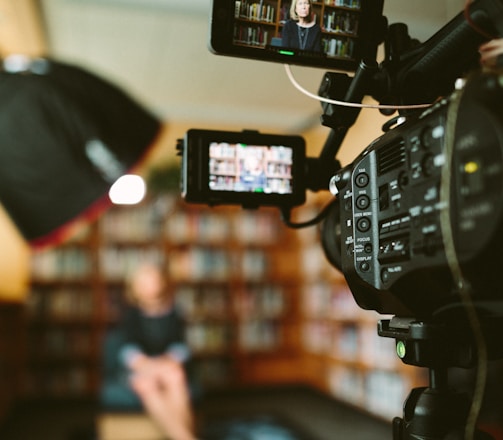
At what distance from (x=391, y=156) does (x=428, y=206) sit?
0.09m

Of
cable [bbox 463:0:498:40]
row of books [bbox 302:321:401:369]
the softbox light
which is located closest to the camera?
cable [bbox 463:0:498:40]

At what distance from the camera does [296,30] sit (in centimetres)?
65

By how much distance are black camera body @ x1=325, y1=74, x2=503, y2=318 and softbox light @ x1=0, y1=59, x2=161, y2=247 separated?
0.51m

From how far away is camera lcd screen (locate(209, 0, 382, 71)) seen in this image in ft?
2.05

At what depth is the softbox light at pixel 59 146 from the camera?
3.04ft

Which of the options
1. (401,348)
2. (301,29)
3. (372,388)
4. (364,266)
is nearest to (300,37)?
(301,29)

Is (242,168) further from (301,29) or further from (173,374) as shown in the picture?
(173,374)

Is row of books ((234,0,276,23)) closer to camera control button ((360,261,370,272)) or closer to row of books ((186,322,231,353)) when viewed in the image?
camera control button ((360,261,370,272))

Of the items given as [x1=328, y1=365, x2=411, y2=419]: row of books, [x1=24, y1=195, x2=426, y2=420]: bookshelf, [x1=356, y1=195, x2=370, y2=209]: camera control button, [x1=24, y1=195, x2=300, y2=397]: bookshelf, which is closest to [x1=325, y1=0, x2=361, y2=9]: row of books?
[x1=356, y1=195, x2=370, y2=209]: camera control button

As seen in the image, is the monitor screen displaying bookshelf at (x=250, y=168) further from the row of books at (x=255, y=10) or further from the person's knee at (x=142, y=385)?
the person's knee at (x=142, y=385)

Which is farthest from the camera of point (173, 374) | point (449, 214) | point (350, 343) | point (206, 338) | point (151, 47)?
point (206, 338)

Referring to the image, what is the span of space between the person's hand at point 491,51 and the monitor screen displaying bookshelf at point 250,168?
32cm

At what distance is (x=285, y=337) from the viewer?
15.1 ft

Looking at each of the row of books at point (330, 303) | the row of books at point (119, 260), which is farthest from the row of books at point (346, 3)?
the row of books at point (119, 260)
